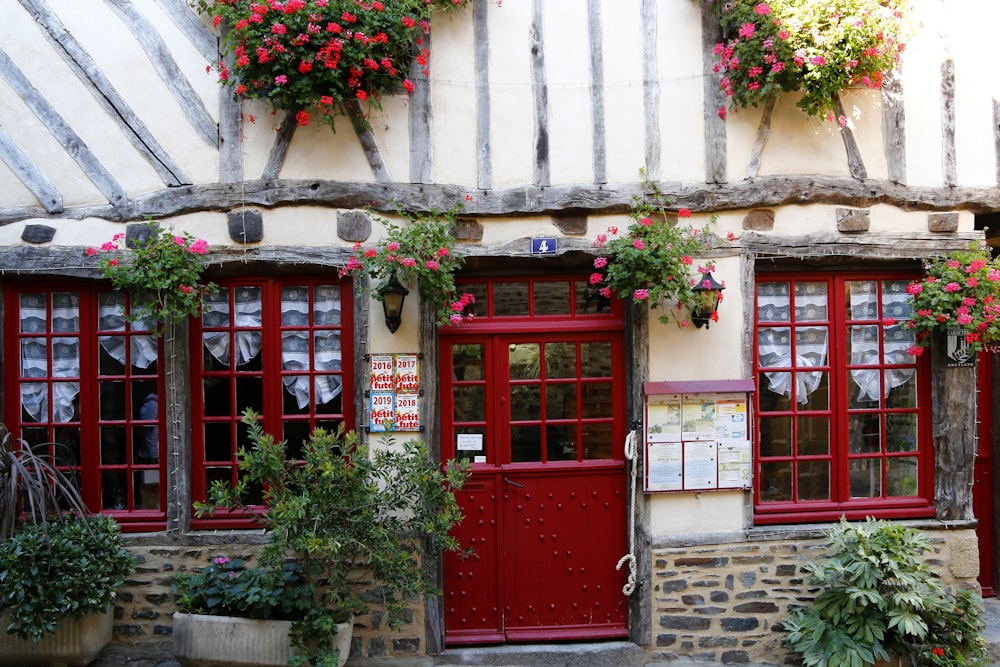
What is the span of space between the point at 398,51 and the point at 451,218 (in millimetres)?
1037

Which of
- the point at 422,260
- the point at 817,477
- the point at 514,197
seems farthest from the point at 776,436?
the point at 422,260

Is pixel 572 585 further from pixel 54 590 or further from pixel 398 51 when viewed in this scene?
pixel 398 51

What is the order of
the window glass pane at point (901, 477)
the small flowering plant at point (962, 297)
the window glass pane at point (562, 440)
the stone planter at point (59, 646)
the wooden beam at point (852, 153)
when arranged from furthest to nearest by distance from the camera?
the window glass pane at point (901, 477) < the window glass pane at point (562, 440) < the wooden beam at point (852, 153) < the small flowering plant at point (962, 297) < the stone planter at point (59, 646)

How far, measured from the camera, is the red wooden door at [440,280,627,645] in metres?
4.93

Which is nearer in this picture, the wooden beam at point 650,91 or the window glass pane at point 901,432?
the wooden beam at point 650,91

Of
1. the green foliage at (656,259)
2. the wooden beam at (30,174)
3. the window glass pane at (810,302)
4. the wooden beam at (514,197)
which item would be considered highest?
the wooden beam at (30,174)

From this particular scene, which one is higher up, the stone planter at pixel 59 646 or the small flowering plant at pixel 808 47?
the small flowering plant at pixel 808 47

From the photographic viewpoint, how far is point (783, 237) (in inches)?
191

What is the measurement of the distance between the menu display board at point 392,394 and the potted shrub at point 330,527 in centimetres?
25

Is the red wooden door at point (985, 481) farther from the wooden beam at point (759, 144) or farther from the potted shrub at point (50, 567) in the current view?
the potted shrub at point (50, 567)

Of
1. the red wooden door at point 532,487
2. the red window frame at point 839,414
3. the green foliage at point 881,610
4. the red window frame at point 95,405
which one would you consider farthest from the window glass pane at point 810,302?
the red window frame at point 95,405

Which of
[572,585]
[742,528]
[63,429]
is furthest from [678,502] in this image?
[63,429]

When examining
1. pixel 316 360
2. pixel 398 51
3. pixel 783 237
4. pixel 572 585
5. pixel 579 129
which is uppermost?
pixel 398 51

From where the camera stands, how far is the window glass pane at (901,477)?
201 inches
